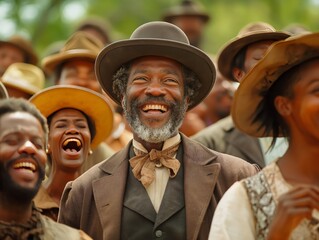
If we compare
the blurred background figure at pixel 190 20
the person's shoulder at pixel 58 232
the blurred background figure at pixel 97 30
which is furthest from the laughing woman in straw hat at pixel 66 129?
the blurred background figure at pixel 190 20

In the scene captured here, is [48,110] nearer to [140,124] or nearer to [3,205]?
[140,124]

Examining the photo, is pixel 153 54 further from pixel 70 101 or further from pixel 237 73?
pixel 237 73

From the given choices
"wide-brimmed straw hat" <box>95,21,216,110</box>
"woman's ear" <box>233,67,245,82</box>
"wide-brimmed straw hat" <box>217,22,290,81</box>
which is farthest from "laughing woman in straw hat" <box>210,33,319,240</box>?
"woman's ear" <box>233,67,245,82</box>

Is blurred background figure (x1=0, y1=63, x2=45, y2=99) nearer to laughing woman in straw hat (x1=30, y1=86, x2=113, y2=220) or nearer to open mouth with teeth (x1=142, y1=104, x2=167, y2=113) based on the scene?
laughing woman in straw hat (x1=30, y1=86, x2=113, y2=220)

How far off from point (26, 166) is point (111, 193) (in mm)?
1270

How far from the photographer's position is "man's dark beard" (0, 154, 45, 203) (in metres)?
7.09

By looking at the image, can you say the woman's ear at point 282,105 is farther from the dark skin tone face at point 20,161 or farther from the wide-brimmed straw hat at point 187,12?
the wide-brimmed straw hat at point 187,12

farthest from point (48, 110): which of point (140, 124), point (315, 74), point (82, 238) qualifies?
point (315, 74)

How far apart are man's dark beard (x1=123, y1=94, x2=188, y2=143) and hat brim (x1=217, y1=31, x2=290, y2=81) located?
1.49 meters

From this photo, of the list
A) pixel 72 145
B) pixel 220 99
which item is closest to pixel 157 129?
pixel 72 145

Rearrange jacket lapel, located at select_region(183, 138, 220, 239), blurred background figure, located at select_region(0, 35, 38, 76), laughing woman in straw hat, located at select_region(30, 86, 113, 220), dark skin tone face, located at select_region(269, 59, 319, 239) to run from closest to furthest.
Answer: dark skin tone face, located at select_region(269, 59, 319, 239)
jacket lapel, located at select_region(183, 138, 220, 239)
laughing woman in straw hat, located at select_region(30, 86, 113, 220)
blurred background figure, located at select_region(0, 35, 38, 76)

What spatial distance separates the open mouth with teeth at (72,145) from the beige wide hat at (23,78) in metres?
1.78

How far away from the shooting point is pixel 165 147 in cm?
855

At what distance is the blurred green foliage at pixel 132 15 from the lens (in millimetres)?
22922
